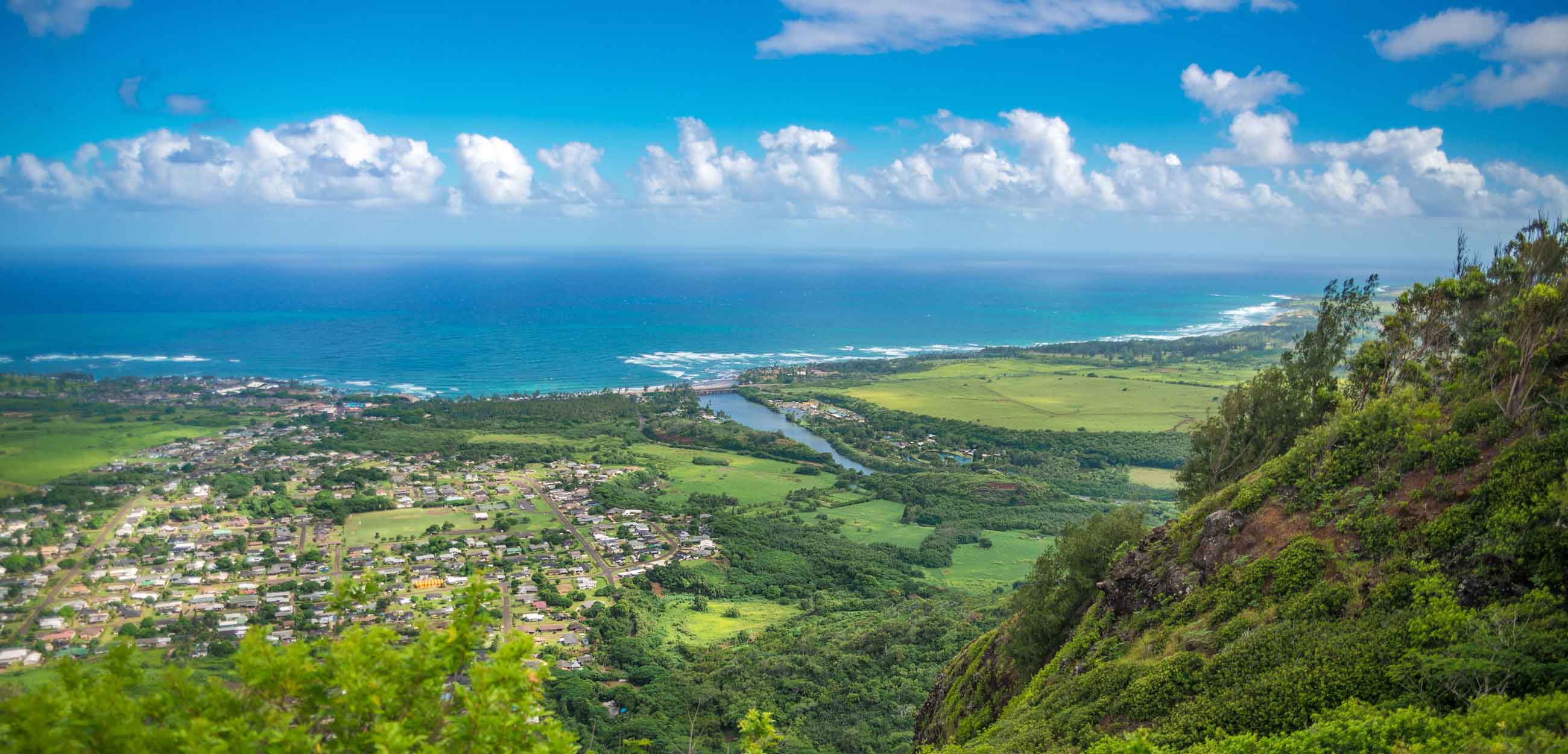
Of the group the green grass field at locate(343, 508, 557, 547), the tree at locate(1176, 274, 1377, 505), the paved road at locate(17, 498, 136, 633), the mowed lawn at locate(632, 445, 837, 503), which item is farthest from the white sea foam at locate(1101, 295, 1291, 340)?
the paved road at locate(17, 498, 136, 633)

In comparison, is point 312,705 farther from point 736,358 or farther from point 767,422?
point 736,358

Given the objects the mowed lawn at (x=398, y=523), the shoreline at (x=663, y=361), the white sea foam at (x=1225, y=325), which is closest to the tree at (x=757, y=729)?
the mowed lawn at (x=398, y=523)

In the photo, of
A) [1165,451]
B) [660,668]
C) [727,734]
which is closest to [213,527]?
[660,668]

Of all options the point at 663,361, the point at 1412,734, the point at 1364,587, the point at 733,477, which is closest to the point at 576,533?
the point at 733,477

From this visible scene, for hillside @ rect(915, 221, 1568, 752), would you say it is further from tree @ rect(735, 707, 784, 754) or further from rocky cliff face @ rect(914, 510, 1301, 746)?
tree @ rect(735, 707, 784, 754)

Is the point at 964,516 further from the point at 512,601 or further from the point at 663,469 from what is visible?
the point at 512,601

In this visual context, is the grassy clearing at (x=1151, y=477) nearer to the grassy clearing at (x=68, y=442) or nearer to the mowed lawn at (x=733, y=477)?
the mowed lawn at (x=733, y=477)
